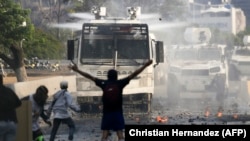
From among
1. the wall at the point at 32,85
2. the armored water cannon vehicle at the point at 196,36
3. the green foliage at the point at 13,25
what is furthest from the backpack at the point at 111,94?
the green foliage at the point at 13,25

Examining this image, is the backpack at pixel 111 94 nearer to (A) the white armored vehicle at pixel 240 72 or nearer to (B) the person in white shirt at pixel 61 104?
(B) the person in white shirt at pixel 61 104

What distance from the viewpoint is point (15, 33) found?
51.2 meters

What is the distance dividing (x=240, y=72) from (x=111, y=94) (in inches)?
1232

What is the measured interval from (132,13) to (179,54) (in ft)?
34.2

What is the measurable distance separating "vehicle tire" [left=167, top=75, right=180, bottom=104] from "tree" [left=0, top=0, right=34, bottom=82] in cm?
1267

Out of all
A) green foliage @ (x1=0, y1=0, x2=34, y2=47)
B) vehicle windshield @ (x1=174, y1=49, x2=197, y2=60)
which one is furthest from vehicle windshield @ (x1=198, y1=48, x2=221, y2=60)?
green foliage @ (x1=0, y1=0, x2=34, y2=47)

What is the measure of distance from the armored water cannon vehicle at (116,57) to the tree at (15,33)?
21.0 metres

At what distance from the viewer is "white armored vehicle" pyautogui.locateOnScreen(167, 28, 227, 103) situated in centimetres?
3762

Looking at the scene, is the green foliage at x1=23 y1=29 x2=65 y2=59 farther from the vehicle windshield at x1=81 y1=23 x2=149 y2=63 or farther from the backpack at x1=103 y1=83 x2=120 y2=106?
the backpack at x1=103 y1=83 x2=120 y2=106

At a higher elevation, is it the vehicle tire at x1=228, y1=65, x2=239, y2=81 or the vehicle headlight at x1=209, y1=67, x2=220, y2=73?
the vehicle headlight at x1=209, y1=67, x2=220, y2=73

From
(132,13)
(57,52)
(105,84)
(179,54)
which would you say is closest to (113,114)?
(105,84)

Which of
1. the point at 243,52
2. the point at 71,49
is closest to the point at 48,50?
the point at 243,52

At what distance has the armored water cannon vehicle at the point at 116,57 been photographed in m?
28.0

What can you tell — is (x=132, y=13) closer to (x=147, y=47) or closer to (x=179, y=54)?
(x=147, y=47)
